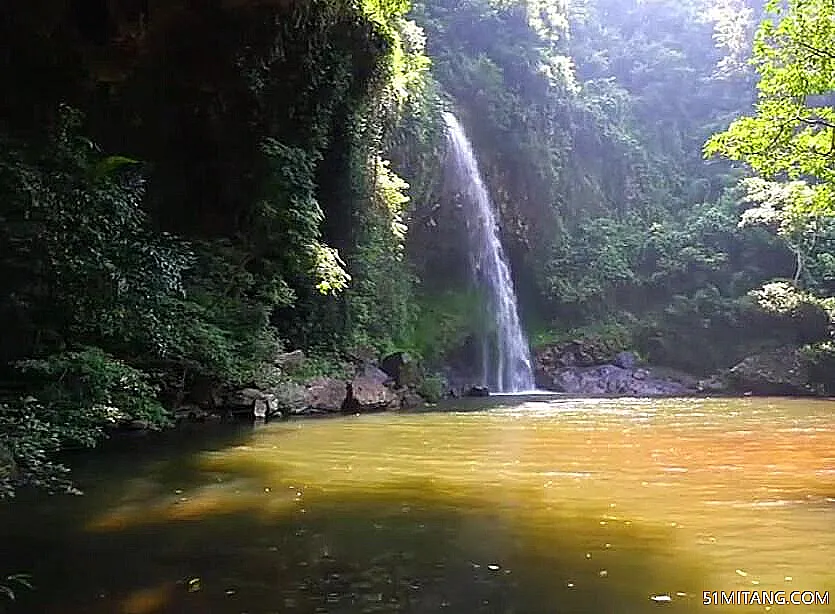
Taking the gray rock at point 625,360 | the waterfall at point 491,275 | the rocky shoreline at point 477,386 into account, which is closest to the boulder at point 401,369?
the rocky shoreline at point 477,386

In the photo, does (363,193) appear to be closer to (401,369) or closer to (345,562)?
(401,369)

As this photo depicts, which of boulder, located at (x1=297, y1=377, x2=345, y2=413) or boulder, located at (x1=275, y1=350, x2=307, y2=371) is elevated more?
boulder, located at (x1=275, y1=350, x2=307, y2=371)

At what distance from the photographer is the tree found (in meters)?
9.84

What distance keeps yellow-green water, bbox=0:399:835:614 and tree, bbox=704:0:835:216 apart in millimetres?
3512

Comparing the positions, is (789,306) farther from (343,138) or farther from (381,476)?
(381,476)

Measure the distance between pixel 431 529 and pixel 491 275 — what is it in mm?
19869

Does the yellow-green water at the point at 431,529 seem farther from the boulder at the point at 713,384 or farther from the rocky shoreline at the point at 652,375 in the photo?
the boulder at the point at 713,384

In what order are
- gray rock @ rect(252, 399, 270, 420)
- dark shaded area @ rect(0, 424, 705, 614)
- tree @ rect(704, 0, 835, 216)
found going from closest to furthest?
dark shaded area @ rect(0, 424, 705, 614) < tree @ rect(704, 0, 835, 216) < gray rock @ rect(252, 399, 270, 420)

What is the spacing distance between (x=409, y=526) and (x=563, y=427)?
699 centimetres

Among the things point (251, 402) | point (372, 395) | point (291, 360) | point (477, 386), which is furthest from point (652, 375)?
point (251, 402)

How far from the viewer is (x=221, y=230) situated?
14.1 meters

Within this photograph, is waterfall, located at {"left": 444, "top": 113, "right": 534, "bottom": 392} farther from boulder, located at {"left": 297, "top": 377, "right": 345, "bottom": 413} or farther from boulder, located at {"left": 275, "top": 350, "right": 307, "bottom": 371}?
boulder, located at {"left": 275, "top": 350, "right": 307, "bottom": 371}

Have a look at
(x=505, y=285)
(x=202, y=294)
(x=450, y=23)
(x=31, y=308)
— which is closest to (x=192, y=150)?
(x=202, y=294)

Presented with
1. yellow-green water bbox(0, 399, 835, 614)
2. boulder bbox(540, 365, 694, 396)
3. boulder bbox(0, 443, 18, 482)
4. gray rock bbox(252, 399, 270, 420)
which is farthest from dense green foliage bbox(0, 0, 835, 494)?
boulder bbox(540, 365, 694, 396)
